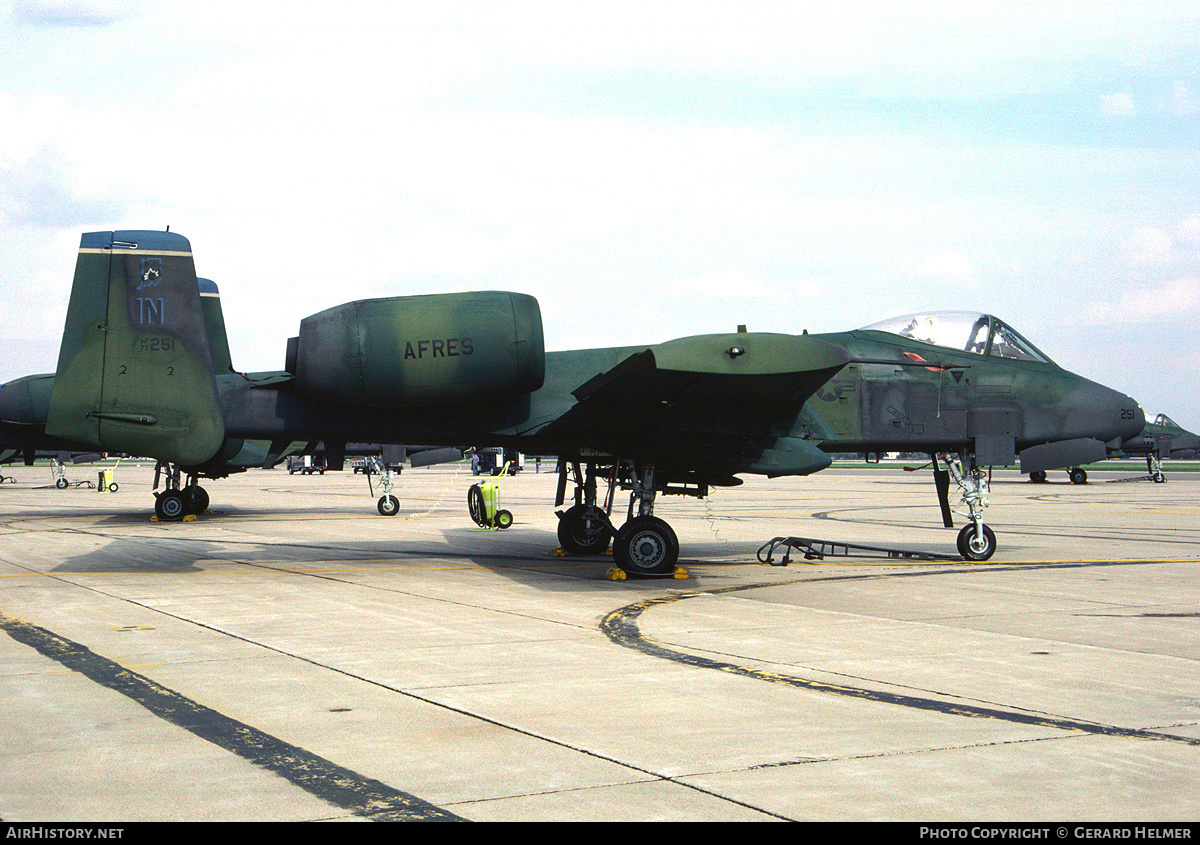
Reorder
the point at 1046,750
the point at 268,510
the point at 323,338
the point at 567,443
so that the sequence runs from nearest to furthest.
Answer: the point at 1046,750
the point at 323,338
the point at 567,443
the point at 268,510

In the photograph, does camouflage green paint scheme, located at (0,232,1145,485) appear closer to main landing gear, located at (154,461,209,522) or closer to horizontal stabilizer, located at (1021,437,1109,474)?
horizontal stabilizer, located at (1021,437,1109,474)

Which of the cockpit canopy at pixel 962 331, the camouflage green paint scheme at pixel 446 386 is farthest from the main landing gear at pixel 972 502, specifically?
the cockpit canopy at pixel 962 331

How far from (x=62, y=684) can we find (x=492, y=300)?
733cm

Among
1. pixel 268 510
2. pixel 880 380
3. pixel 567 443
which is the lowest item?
pixel 268 510

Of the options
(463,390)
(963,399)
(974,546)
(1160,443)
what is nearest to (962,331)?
(963,399)

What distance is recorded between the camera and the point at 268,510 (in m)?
30.9

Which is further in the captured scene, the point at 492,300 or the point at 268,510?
the point at 268,510

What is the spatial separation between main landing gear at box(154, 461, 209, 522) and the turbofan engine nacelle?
14918 mm

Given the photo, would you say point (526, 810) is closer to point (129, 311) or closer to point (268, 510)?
point (129, 311)

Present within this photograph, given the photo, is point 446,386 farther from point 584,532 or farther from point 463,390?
point 584,532

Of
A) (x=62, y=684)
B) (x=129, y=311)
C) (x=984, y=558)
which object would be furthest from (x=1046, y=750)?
(x=129, y=311)

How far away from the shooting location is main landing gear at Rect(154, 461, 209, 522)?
26.8 metres

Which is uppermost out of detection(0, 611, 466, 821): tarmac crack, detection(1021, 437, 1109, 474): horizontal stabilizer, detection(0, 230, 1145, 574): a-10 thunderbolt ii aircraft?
detection(0, 230, 1145, 574): a-10 thunderbolt ii aircraft

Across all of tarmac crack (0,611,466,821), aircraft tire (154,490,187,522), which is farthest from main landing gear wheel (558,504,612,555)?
aircraft tire (154,490,187,522)
